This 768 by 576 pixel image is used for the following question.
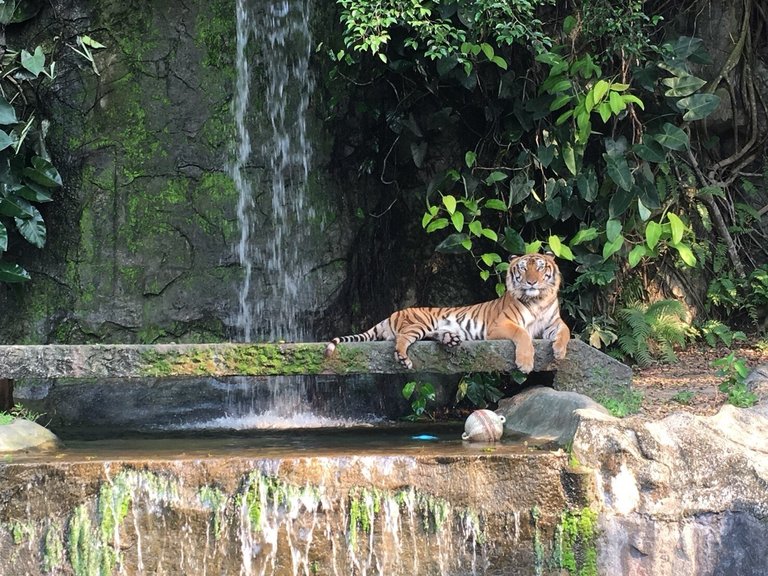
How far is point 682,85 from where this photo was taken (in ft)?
24.6

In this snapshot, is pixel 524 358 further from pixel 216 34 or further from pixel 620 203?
pixel 216 34

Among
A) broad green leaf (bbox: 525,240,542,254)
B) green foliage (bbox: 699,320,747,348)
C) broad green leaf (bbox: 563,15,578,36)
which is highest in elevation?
broad green leaf (bbox: 563,15,578,36)

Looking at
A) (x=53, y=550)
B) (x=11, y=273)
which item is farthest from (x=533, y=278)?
(x=11, y=273)

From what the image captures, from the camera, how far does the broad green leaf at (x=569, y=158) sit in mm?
7316

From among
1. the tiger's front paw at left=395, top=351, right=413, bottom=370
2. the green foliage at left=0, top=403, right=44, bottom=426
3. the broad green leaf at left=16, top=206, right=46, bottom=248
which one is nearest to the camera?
the green foliage at left=0, top=403, right=44, bottom=426

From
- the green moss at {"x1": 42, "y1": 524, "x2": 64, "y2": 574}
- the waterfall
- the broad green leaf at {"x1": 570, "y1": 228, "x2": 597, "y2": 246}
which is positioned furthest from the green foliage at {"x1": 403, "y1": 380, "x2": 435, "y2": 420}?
the green moss at {"x1": 42, "y1": 524, "x2": 64, "y2": 574}

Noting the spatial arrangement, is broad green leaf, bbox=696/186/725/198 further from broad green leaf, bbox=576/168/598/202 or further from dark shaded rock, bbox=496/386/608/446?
dark shaded rock, bbox=496/386/608/446

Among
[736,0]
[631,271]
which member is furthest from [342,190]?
[736,0]

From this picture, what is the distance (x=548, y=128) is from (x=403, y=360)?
292 cm

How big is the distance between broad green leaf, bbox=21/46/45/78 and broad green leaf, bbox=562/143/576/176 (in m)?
4.61

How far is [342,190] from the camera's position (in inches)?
334

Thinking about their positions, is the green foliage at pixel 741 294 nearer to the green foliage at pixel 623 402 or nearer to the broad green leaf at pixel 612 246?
the broad green leaf at pixel 612 246

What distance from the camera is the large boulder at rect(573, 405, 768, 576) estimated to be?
4539 millimetres

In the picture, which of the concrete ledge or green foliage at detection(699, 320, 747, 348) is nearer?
the concrete ledge
